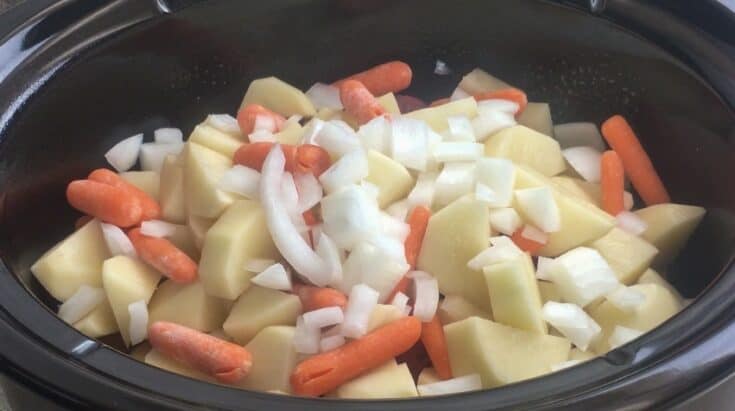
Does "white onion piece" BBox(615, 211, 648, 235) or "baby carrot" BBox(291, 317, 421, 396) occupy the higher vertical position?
"white onion piece" BBox(615, 211, 648, 235)

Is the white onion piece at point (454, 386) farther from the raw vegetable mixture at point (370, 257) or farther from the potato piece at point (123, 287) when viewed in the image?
the potato piece at point (123, 287)

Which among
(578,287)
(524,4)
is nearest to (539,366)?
(578,287)

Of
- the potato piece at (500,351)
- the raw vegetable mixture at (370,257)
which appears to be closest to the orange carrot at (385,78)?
the raw vegetable mixture at (370,257)

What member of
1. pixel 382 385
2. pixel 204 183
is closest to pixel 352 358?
pixel 382 385

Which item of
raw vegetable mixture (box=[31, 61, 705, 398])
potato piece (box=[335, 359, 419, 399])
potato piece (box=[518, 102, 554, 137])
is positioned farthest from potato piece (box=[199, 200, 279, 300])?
potato piece (box=[518, 102, 554, 137])

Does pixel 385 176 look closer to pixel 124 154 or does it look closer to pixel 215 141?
pixel 215 141

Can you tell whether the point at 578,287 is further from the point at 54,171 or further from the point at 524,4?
the point at 54,171

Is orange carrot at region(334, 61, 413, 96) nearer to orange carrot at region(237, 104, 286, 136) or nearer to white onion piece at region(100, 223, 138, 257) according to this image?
orange carrot at region(237, 104, 286, 136)
